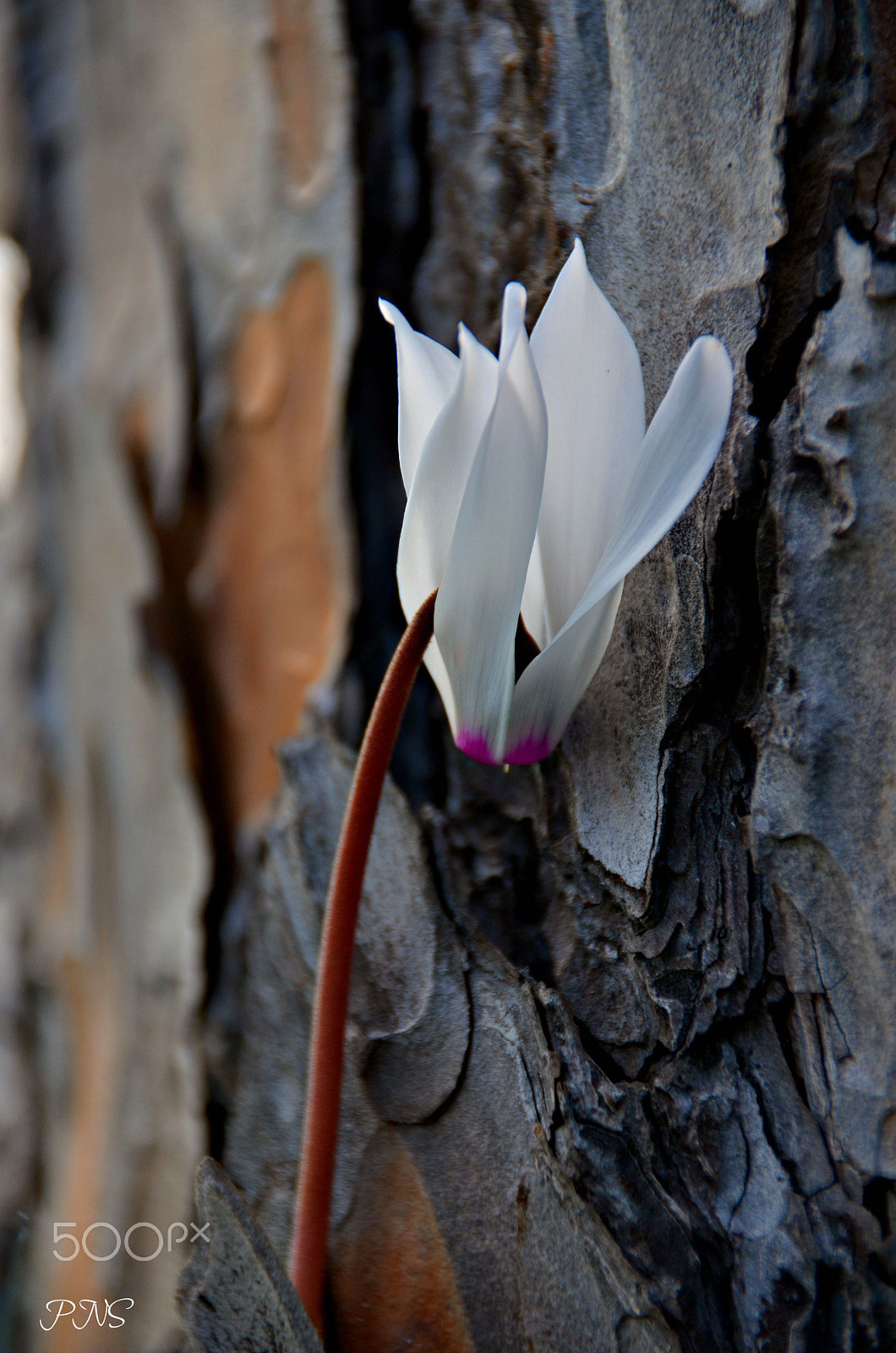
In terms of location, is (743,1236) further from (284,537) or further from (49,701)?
(49,701)

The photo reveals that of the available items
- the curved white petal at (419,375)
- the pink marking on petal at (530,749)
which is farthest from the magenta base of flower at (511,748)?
the curved white petal at (419,375)

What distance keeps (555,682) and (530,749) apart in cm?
4

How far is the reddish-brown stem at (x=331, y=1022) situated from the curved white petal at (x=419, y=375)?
0.38ft

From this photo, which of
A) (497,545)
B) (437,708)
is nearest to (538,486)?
(497,545)

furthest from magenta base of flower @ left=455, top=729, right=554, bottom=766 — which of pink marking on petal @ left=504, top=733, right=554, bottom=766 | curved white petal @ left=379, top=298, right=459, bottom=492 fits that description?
curved white petal @ left=379, top=298, right=459, bottom=492

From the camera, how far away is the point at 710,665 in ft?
1.48

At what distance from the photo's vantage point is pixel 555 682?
42 centimetres

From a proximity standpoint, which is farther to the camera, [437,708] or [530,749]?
[437,708]

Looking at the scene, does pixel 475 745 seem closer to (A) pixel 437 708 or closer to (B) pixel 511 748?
(B) pixel 511 748

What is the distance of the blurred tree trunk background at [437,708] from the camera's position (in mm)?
417

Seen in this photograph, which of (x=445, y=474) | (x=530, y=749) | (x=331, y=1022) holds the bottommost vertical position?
(x=331, y=1022)

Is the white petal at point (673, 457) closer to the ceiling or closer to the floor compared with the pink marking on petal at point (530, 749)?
closer to the ceiling

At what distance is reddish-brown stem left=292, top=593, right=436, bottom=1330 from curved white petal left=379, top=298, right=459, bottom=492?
0.12 meters

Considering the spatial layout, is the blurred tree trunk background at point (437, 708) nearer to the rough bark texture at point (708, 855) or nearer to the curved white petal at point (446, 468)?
the rough bark texture at point (708, 855)
